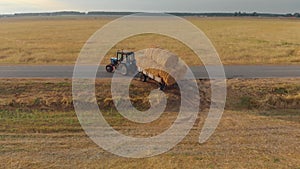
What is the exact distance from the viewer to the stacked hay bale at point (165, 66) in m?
18.1

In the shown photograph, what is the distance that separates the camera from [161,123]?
51.2 feet

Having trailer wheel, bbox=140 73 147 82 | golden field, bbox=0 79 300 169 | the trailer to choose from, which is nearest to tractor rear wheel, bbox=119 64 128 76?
the trailer

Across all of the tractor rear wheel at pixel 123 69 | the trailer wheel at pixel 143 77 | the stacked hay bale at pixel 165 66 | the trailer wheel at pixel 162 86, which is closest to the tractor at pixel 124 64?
the tractor rear wheel at pixel 123 69

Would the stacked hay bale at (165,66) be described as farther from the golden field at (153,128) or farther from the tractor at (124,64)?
the tractor at (124,64)

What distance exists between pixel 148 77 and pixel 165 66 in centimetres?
227

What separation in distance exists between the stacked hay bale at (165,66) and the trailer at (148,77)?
0.70 feet

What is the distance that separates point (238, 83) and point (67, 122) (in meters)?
11.2

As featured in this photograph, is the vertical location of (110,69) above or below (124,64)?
below

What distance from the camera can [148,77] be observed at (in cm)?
2009

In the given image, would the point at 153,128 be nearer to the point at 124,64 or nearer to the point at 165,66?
the point at 165,66

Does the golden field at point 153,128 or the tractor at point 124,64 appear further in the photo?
the tractor at point 124,64

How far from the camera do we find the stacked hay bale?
18141 millimetres

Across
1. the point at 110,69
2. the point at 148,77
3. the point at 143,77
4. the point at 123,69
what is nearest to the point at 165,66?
the point at 148,77

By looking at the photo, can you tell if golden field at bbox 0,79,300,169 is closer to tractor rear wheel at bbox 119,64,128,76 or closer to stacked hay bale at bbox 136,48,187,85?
stacked hay bale at bbox 136,48,187,85
